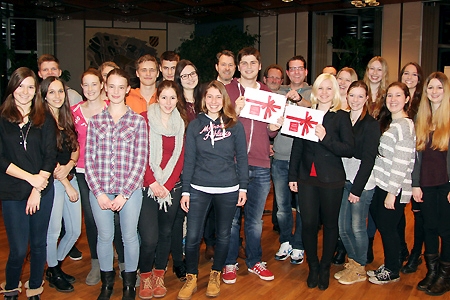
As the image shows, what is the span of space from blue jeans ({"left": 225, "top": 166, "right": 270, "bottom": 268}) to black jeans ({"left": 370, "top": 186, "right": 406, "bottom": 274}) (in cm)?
84

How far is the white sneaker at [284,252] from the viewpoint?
396cm

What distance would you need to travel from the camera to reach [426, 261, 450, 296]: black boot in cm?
327

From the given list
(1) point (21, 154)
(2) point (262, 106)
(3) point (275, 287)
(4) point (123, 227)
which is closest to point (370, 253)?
(3) point (275, 287)

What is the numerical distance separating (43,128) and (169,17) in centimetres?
864

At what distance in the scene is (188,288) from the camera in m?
3.14

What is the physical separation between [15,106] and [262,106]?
1.72 metres

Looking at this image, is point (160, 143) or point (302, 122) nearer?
point (160, 143)

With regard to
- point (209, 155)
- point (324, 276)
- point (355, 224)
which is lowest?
point (324, 276)

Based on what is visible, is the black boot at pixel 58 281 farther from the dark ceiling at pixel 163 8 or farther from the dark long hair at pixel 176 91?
the dark ceiling at pixel 163 8

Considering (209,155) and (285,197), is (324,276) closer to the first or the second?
(285,197)

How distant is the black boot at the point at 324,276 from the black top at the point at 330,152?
0.64 meters

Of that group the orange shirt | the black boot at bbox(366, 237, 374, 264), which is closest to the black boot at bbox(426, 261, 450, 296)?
the black boot at bbox(366, 237, 374, 264)

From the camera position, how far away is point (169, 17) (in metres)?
10.8

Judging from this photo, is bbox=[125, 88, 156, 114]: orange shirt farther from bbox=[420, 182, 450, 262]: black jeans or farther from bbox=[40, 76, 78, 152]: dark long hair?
bbox=[420, 182, 450, 262]: black jeans
